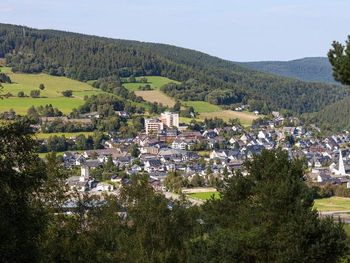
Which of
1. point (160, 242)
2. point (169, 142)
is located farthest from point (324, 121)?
point (160, 242)

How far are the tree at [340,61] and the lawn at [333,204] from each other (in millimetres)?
36700

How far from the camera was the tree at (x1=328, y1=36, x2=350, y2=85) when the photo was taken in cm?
993

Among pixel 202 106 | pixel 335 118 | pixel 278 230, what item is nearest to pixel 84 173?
pixel 278 230

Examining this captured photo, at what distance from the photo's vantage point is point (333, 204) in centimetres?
5097

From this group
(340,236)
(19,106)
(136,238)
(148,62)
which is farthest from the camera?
(148,62)

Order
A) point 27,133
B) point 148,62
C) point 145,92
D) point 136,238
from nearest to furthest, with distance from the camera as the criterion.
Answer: point 27,133
point 136,238
point 145,92
point 148,62

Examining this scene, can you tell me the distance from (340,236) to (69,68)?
115m

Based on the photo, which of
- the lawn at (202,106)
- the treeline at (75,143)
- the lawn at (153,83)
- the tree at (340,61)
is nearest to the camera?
the tree at (340,61)

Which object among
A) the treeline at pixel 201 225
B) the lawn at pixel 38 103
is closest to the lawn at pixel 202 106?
the lawn at pixel 38 103

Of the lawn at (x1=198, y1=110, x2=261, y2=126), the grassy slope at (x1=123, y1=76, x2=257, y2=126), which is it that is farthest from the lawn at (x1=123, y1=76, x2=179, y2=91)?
the lawn at (x1=198, y1=110, x2=261, y2=126)

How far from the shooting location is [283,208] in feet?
45.2

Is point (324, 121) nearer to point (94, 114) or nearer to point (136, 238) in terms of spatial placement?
point (94, 114)

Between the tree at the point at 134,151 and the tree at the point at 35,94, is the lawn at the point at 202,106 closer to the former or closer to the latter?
the tree at the point at 35,94

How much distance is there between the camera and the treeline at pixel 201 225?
486 inches
